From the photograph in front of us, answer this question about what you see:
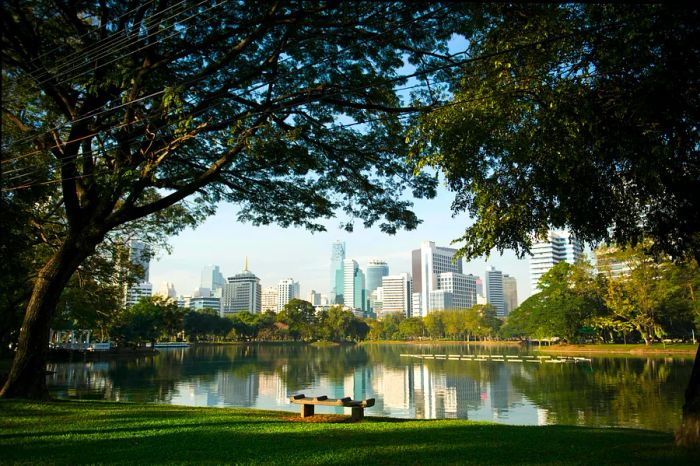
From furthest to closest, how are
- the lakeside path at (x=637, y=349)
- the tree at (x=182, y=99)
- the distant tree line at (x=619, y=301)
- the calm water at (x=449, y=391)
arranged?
the distant tree line at (x=619, y=301), the lakeside path at (x=637, y=349), the calm water at (x=449, y=391), the tree at (x=182, y=99)

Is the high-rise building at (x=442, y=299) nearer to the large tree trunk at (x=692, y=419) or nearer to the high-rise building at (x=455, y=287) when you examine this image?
the high-rise building at (x=455, y=287)

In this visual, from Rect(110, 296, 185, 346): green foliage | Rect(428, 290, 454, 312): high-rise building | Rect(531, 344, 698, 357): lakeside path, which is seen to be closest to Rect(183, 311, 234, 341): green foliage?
Rect(110, 296, 185, 346): green foliage

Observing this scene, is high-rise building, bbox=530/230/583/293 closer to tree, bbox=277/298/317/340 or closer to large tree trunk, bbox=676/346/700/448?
tree, bbox=277/298/317/340

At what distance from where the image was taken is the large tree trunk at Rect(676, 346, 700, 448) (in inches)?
283

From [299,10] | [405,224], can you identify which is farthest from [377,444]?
[405,224]

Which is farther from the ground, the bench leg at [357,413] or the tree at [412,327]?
the bench leg at [357,413]

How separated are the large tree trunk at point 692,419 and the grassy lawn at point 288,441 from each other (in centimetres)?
24

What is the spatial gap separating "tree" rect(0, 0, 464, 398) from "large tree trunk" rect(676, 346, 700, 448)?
6403 mm

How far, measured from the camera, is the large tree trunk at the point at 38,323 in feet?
38.2

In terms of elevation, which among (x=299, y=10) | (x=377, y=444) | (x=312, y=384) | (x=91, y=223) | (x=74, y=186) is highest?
(x=299, y=10)

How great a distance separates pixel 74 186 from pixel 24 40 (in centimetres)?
315

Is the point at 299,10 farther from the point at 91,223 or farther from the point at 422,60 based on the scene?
the point at 91,223

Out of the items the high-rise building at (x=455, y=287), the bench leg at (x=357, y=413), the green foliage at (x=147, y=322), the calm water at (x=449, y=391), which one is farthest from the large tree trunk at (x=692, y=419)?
the high-rise building at (x=455, y=287)

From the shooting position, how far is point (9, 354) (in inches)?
1619
